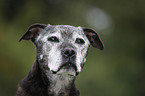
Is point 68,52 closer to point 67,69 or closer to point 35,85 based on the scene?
point 67,69

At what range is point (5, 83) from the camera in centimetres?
1412

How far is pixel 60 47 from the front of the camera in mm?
4387

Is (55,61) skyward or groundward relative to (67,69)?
skyward

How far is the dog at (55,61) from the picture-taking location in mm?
4285

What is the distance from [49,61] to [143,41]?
43.7ft

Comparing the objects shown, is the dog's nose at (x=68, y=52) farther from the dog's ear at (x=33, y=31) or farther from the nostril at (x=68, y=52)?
the dog's ear at (x=33, y=31)

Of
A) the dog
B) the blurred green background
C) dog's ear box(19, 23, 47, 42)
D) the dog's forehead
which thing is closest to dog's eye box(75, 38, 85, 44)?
the dog

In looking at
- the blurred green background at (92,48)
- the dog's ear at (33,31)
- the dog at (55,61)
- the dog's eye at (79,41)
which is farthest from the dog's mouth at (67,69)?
the blurred green background at (92,48)

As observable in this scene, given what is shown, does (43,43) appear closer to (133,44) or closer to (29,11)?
(29,11)

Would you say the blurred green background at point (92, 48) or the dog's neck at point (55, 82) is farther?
the blurred green background at point (92, 48)

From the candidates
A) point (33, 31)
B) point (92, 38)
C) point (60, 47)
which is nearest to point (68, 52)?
point (60, 47)

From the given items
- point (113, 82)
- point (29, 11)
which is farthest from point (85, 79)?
point (29, 11)

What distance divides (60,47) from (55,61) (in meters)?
0.29

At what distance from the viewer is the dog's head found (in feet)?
14.0
